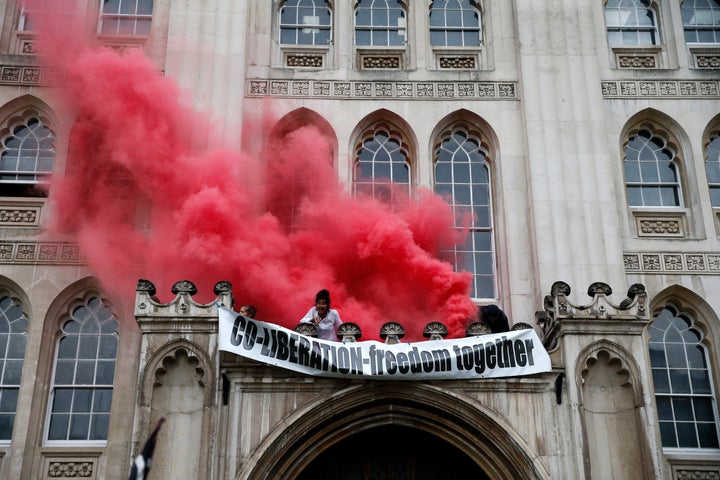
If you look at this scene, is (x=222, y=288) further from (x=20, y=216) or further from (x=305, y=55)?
(x=305, y=55)

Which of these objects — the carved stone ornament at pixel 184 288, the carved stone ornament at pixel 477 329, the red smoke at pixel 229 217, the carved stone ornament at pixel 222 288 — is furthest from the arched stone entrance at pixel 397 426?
the carved stone ornament at pixel 184 288

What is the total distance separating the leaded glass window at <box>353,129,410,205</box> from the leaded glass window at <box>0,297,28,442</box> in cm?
740

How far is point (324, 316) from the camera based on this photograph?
16047mm

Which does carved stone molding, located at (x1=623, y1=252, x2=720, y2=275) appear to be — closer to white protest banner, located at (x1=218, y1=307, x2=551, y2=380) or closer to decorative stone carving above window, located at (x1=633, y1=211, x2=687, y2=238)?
decorative stone carving above window, located at (x1=633, y1=211, x2=687, y2=238)

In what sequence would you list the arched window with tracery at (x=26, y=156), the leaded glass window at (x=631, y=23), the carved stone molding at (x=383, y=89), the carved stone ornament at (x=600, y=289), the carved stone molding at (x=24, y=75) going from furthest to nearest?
the leaded glass window at (x=631, y=23), the carved stone molding at (x=383, y=89), the carved stone molding at (x=24, y=75), the arched window with tracery at (x=26, y=156), the carved stone ornament at (x=600, y=289)

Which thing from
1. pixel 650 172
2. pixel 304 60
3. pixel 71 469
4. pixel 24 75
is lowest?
pixel 71 469

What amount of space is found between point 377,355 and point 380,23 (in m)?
9.21

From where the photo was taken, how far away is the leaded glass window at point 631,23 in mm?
20625

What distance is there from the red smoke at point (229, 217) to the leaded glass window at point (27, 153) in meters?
0.63

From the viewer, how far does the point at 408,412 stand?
1520cm

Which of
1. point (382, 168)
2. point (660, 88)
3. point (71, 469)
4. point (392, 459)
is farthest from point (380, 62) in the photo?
point (71, 469)

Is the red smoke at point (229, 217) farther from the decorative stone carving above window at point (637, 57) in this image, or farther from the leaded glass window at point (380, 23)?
the decorative stone carving above window at point (637, 57)

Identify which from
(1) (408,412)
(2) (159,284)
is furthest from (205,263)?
(1) (408,412)

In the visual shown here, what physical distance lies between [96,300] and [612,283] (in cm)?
1034
